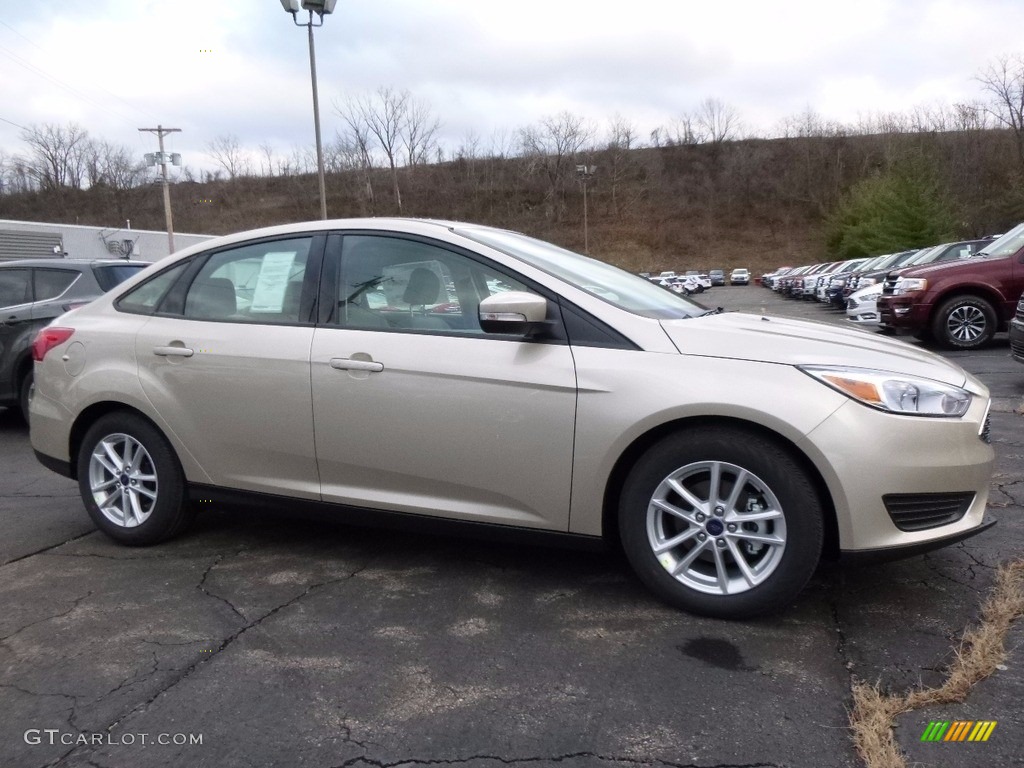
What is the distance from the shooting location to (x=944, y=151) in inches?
2672

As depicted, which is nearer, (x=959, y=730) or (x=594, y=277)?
(x=959, y=730)

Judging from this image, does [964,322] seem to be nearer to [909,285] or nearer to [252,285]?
[909,285]

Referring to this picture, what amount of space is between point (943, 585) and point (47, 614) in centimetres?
365

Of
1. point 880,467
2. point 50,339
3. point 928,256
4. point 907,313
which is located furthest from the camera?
point 928,256

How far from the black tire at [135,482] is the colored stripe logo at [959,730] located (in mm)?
3317

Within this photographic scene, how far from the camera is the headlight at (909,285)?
37.5 feet

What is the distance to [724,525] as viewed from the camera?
3006 millimetres

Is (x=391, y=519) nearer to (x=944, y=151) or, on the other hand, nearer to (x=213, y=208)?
(x=944, y=151)

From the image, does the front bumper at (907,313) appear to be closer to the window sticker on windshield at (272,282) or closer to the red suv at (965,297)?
the red suv at (965,297)

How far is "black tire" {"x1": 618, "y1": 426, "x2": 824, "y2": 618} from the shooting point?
291 cm

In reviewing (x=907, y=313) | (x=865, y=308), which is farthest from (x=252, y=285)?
(x=865, y=308)

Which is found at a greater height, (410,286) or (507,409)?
(410,286)

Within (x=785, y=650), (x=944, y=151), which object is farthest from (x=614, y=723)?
(x=944, y=151)

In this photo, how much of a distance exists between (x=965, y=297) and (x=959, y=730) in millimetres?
10512
